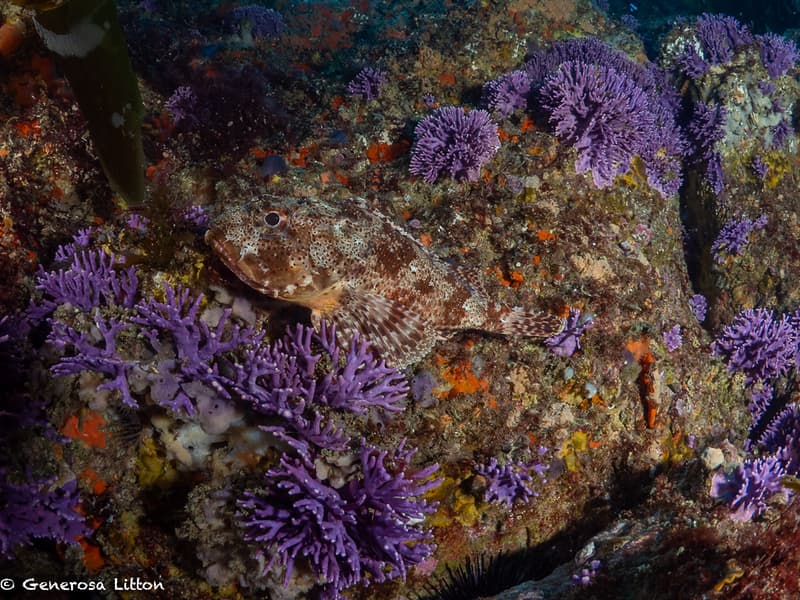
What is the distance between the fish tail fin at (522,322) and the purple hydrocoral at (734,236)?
165 inches

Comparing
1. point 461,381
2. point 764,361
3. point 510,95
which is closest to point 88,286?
point 461,381

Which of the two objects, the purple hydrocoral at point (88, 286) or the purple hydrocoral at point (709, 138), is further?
the purple hydrocoral at point (709, 138)

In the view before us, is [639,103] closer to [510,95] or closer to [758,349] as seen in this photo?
[510,95]

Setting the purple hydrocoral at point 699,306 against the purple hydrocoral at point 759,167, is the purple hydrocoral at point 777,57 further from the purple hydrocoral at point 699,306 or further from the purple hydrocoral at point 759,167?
the purple hydrocoral at point 699,306

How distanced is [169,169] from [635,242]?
5014 mm

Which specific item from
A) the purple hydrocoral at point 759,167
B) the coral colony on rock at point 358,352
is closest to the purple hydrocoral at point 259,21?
the coral colony on rock at point 358,352

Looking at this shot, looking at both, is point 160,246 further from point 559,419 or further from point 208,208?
point 559,419

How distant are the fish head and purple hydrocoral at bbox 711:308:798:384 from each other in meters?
4.85

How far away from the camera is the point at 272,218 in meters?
3.87

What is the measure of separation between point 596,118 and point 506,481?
13.1ft

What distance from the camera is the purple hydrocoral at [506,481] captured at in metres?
4.07

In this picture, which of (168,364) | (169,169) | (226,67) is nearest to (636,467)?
(168,364)

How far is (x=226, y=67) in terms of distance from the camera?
262 inches

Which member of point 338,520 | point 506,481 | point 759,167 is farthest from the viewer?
point 759,167
